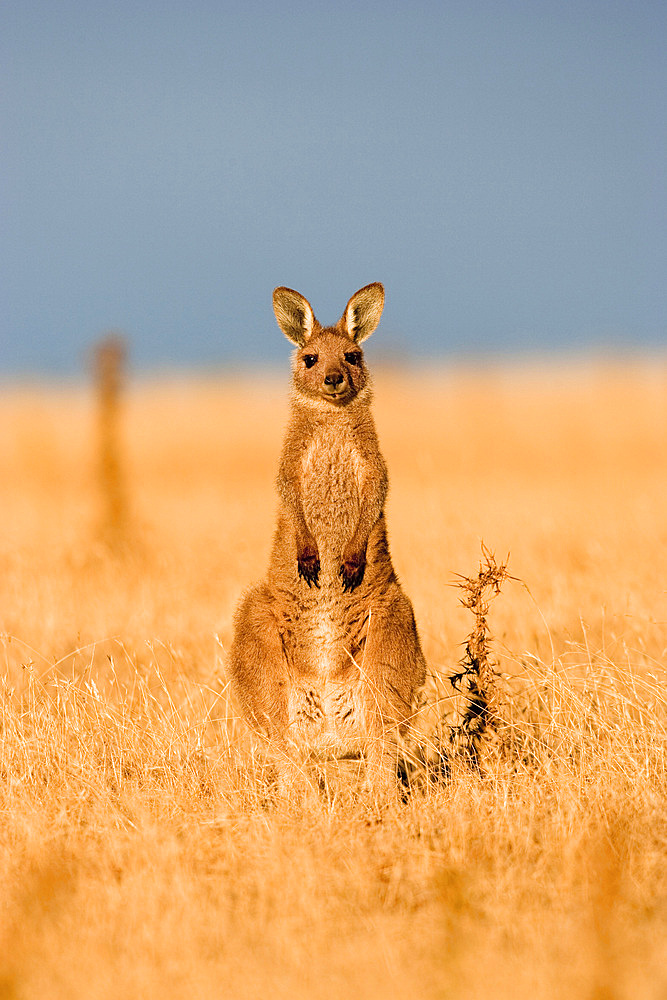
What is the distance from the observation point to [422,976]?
3215 millimetres

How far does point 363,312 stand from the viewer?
5.68 meters

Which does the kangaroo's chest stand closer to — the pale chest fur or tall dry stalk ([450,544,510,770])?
the pale chest fur

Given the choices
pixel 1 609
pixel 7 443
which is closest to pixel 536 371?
pixel 7 443

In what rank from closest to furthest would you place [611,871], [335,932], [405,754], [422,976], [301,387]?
1. [422,976]
2. [335,932]
3. [611,871]
4. [405,754]
5. [301,387]

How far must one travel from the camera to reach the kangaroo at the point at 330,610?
5.11 metres

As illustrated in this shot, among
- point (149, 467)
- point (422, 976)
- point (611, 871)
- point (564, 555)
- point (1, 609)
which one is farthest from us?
point (149, 467)

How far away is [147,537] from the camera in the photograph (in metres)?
11.9

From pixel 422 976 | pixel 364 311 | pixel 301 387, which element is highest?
pixel 364 311

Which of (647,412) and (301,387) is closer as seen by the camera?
(301,387)

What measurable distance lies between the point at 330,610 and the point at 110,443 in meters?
6.86

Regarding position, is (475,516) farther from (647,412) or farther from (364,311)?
(647,412)

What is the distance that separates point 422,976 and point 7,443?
35043 millimetres

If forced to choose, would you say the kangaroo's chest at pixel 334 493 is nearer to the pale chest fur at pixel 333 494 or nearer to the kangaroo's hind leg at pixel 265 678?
the pale chest fur at pixel 333 494

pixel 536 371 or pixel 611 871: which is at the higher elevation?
pixel 536 371
